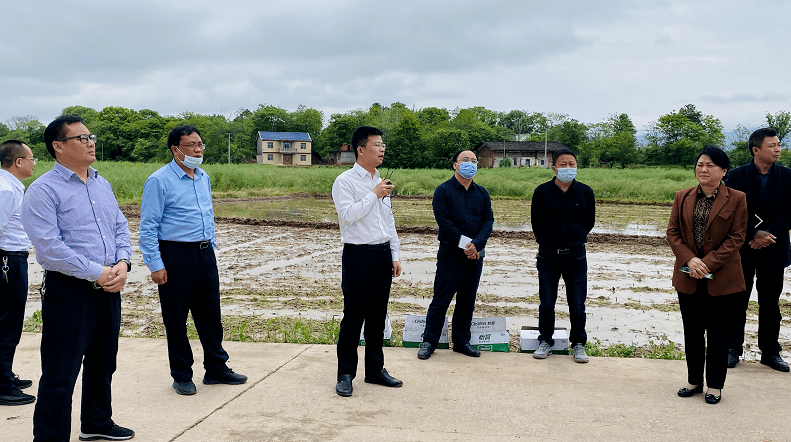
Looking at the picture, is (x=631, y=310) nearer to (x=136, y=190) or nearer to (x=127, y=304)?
(x=127, y=304)

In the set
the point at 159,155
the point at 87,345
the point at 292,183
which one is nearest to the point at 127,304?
the point at 87,345

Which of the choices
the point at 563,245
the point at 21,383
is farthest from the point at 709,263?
the point at 21,383

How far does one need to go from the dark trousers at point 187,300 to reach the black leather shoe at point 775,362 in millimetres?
4504

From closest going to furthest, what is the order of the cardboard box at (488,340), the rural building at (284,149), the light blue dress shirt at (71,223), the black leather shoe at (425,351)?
the light blue dress shirt at (71,223) < the black leather shoe at (425,351) < the cardboard box at (488,340) < the rural building at (284,149)

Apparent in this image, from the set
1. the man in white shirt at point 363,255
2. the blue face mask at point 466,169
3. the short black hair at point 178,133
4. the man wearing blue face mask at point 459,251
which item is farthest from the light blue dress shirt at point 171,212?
the blue face mask at point 466,169

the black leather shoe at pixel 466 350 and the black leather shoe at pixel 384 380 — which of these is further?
the black leather shoe at pixel 466 350

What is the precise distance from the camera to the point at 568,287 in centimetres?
536

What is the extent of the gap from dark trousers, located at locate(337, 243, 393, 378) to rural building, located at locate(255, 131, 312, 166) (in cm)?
7413

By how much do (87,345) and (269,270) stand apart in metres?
7.65

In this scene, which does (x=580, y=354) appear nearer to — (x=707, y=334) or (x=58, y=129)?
(x=707, y=334)

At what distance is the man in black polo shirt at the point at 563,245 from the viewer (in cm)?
528

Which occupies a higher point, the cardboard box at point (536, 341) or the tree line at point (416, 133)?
the tree line at point (416, 133)

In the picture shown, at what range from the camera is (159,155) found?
59.5 meters

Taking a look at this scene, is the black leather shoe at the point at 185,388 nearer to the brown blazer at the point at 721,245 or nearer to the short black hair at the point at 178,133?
the short black hair at the point at 178,133
